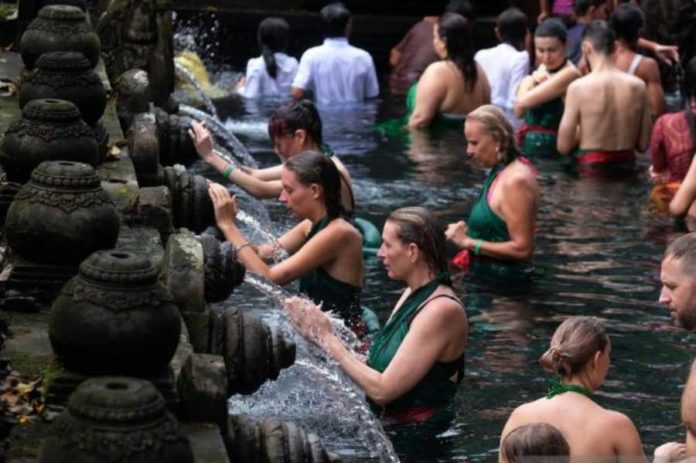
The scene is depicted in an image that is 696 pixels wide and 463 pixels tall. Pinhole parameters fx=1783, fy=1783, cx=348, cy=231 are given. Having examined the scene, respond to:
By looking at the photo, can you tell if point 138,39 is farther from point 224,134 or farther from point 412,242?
point 412,242

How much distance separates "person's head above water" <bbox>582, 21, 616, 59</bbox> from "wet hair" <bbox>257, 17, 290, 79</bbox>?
13.1ft

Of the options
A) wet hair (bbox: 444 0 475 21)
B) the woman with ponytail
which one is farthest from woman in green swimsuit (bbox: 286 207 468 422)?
wet hair (bbox: 444 0 475 21)

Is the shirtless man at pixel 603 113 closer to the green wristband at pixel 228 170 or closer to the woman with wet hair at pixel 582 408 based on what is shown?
the green wristband at pixel 228 170

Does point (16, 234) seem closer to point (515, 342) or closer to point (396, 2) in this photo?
point (515, 342)

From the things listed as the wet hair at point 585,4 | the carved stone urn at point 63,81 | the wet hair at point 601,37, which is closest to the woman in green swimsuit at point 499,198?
the carved stone urn at point 63,81

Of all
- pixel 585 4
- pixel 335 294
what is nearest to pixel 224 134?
pixel 335 294

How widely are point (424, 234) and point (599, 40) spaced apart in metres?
6.53

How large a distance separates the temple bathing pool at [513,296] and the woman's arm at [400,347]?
412 mm

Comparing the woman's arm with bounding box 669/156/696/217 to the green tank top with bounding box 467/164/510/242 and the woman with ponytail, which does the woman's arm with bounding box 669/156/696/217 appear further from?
the woman with ponytail

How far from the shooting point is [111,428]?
4.65 meters

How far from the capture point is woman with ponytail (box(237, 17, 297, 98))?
1769 cm

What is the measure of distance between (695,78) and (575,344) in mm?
6062

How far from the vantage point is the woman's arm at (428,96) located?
15438mm

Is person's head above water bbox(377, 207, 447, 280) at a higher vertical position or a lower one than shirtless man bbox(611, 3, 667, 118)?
higher
